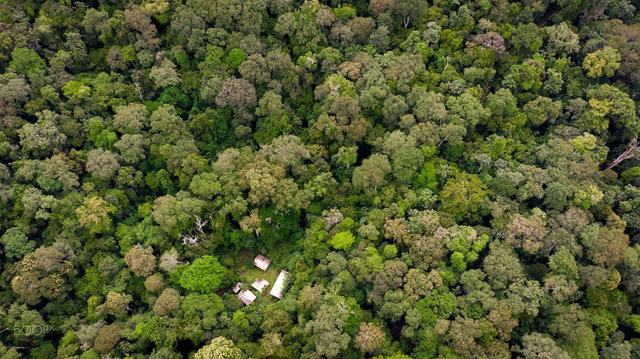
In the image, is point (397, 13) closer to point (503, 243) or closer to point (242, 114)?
point (242, 114)

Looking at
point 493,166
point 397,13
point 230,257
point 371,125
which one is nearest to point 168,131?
point 230,257

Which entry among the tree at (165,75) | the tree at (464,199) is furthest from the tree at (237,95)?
the tree at (464,199)

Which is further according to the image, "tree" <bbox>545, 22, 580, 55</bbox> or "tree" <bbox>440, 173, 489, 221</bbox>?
"tree" <bbox>545, 22, 580, 55</bbox>

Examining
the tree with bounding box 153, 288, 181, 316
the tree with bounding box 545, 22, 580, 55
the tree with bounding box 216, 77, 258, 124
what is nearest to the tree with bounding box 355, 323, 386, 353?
the tree with bounding box 153, 288, 181, 316

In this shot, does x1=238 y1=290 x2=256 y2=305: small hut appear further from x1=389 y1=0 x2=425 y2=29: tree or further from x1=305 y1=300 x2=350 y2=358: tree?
x1=389 y1=0 x2=425 y2=29: tree

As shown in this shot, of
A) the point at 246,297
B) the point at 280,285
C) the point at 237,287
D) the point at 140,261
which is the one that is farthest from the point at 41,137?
the point at 280,285
